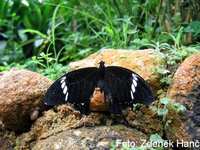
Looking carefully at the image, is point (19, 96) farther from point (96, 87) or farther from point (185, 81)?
point (185, 81)

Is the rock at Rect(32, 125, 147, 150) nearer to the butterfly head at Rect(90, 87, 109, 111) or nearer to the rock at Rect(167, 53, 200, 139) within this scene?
the butterfly head at Rect(90, 87, 109, 111)

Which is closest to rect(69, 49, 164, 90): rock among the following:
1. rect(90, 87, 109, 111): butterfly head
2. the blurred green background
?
the blurred green background

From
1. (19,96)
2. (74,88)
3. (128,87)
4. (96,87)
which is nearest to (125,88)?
(128,87)

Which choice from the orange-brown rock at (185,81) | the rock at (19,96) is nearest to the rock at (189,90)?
the orange-brown rock at (185,81)

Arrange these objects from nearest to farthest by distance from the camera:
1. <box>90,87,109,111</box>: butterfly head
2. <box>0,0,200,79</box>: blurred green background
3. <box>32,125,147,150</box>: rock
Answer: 1. <box>32,125,147,150</box>: rock
2. <box>90,87,109,111</box>: butterfly head
3. <box>0,0,200,79</box>: blurred green background

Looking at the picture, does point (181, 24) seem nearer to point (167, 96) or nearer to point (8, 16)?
point (167, 96)

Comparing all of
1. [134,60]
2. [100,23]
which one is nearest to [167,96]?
[134,60]
